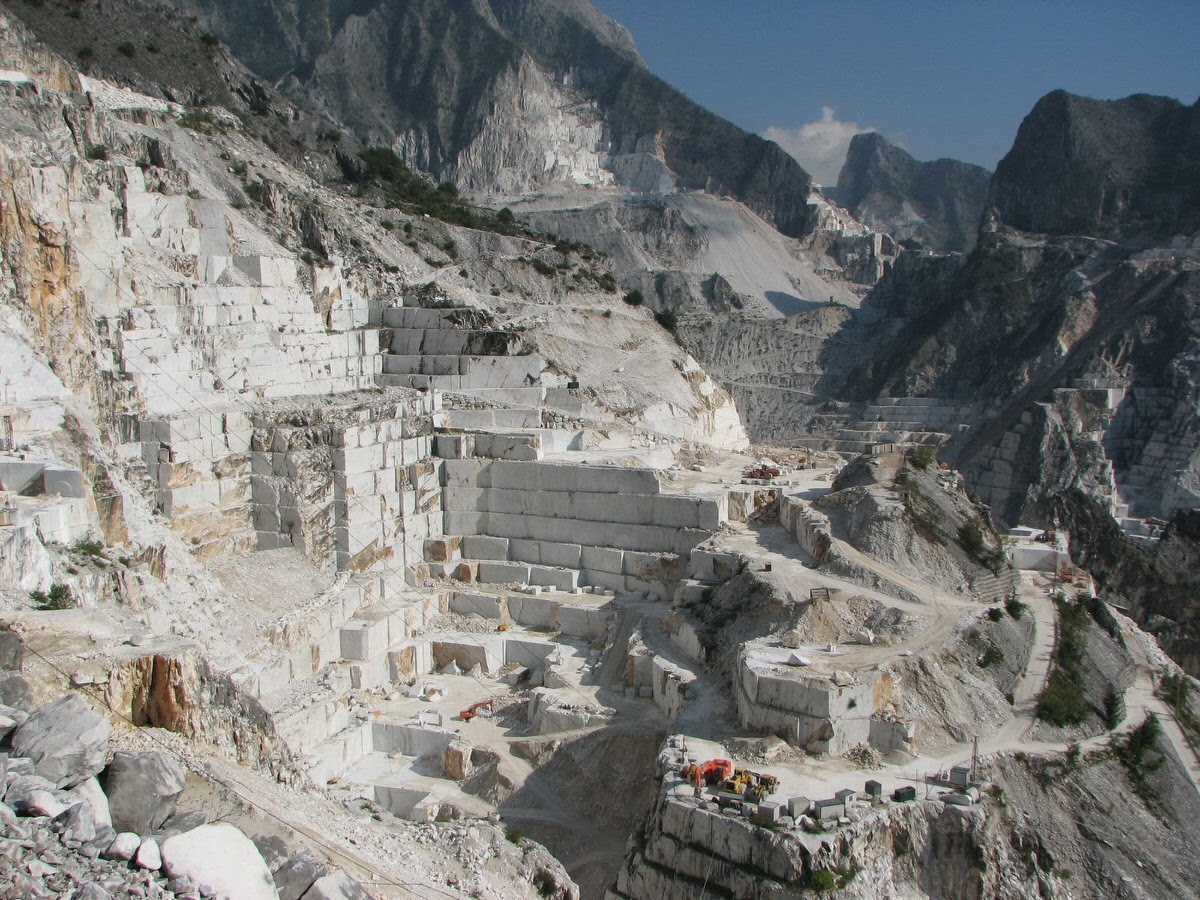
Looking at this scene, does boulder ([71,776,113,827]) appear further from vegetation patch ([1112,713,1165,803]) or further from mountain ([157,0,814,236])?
mountain ([157,0,814,236])

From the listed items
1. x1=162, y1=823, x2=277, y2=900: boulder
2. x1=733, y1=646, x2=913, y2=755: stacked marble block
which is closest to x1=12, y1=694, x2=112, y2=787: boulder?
x1=162, y1=823, x2=277, y2=900: boulder

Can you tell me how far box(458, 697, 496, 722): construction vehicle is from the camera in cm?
2264

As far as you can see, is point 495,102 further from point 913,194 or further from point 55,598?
point 55,598

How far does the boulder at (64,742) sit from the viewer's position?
332 inches

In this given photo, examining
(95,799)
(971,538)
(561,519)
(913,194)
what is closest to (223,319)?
(561,519)

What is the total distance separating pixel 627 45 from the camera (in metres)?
127

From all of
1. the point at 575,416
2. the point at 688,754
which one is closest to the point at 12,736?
the point at 688,754

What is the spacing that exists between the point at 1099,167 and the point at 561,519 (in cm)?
6776

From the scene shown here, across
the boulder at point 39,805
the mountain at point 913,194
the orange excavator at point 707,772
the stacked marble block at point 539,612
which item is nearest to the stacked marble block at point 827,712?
the orange excavator at point 707,772

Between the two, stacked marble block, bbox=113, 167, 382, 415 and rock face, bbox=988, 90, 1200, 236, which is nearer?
stacked marble block, bbox=113, 167, 382, 415

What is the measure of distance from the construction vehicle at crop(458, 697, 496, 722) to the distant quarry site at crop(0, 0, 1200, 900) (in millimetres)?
84

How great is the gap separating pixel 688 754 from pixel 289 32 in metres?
94.1

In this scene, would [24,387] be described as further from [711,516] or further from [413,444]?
[711,516]

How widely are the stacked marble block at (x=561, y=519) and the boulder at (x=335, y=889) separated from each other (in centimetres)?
1749
